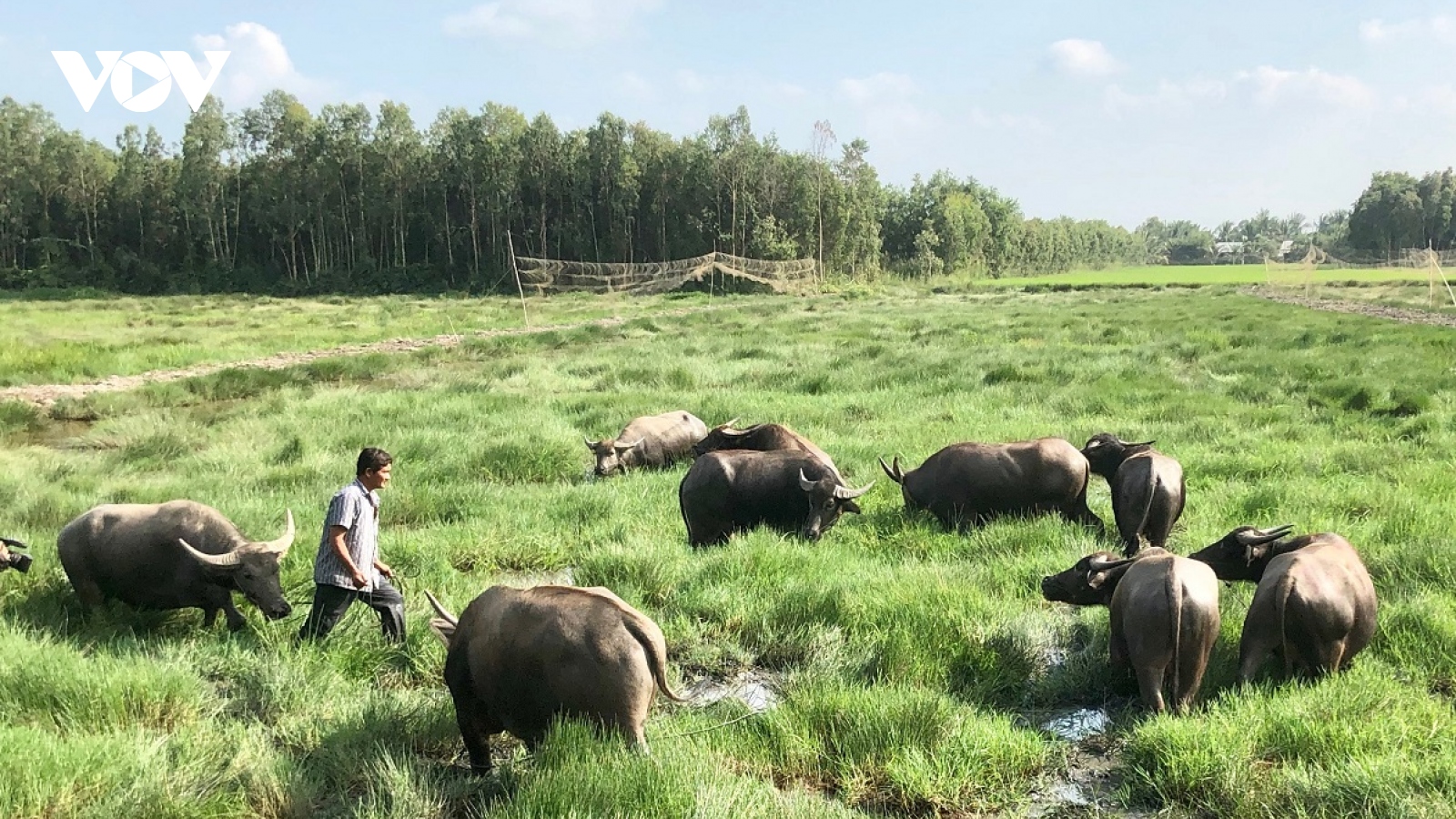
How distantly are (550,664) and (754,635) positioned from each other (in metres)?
1.88

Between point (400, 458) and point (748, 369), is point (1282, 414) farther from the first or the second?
point (400, 458)

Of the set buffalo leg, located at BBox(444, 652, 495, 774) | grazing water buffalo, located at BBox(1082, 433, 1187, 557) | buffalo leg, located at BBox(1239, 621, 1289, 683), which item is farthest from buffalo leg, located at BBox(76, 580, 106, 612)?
grazing water buffalo, located at BBox(1082, 433, 1187, 557)

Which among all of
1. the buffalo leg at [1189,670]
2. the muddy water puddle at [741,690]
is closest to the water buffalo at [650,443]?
the muddy water puddle at [741,690]

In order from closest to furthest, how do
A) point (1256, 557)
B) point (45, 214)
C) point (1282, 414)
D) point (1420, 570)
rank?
point (1256, 557), point (1420, 570), point (1282, 414), point (45, 214)

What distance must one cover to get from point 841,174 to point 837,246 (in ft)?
14.8

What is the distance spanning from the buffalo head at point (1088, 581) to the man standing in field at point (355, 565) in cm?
361

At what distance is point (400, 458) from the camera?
382 inches

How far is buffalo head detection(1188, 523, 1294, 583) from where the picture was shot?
4855 millimetres

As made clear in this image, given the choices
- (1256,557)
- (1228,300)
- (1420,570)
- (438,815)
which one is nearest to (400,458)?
(438,815)

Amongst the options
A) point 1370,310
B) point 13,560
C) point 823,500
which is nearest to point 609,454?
point 823,500

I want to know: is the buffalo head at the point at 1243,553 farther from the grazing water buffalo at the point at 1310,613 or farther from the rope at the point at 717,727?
the rope at the point at 717,727

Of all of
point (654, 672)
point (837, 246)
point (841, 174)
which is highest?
point (841, 174)

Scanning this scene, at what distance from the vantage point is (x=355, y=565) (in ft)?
16.0

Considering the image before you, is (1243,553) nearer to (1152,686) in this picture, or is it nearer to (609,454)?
(1152,686)
